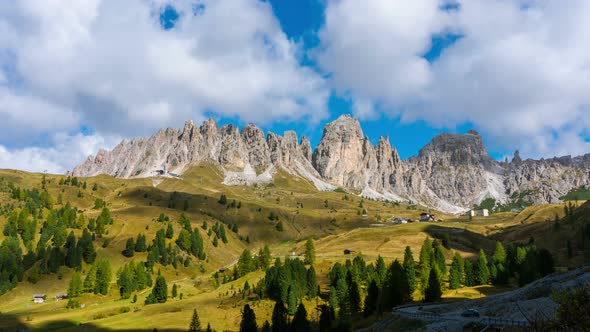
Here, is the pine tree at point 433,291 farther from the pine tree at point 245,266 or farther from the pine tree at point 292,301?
the pine tree at point 245,266

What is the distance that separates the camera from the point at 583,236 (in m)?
188

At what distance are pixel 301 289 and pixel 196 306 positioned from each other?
3219 cm

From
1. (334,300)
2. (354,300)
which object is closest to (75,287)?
(334,300)

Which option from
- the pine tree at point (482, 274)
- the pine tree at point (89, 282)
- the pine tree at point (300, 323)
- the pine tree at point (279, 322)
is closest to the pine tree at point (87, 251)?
the pine tree at point (89, 282)

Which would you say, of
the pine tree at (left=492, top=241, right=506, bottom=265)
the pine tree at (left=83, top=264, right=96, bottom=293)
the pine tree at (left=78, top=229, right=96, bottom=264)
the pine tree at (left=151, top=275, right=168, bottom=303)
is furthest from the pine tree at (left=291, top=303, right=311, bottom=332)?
the pine tree at (left=78, top=229, right=96, bottom=264)

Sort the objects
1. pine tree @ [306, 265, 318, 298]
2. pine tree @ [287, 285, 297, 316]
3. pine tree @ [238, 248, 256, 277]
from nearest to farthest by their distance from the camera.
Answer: pine tree @ [287, 285, 297, 316] → pine tree @ [306, 265, 318, 298] → pine tree @ [238, 248, 256, 277]

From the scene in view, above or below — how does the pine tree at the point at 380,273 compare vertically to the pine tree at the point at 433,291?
above

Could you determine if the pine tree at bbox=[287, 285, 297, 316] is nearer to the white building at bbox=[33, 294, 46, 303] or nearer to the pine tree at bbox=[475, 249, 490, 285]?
the pine tree at bbox=[475, 249, 490, 285]

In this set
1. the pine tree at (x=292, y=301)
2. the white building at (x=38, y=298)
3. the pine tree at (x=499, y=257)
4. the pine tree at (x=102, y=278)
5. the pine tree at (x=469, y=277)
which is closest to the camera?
the pine tree at (x=292, y=301)

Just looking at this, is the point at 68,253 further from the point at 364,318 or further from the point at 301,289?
the point at 364,318

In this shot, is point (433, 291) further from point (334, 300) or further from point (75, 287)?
point (75, 287)

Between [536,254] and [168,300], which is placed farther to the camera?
[168,300]

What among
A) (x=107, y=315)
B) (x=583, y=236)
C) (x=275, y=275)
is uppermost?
(x=583, y=236)

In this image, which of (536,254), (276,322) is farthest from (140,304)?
(536,254)
